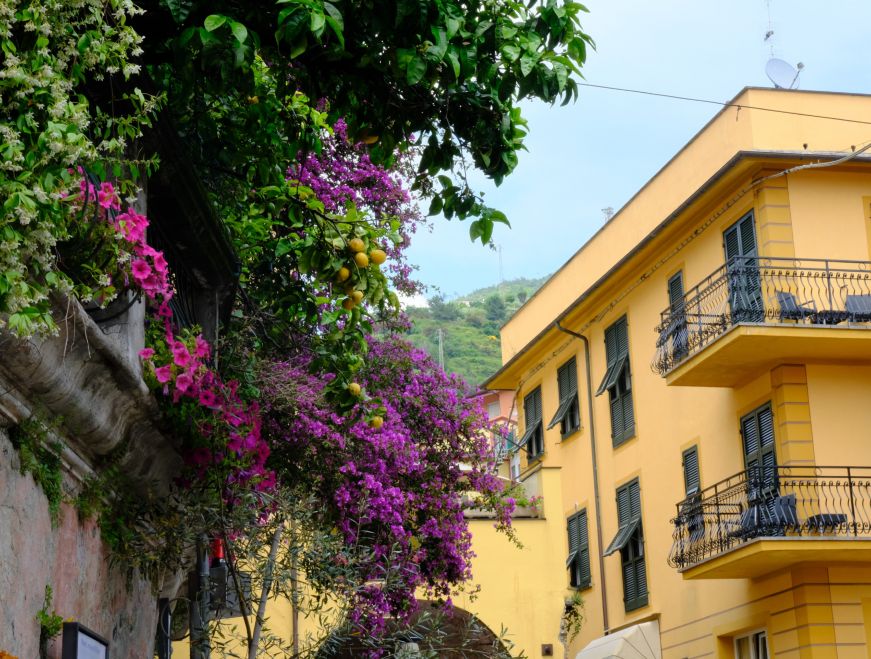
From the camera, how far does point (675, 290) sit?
2250 centimetres

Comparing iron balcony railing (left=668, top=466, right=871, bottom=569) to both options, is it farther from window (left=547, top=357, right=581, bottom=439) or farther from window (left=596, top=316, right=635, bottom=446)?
window (left=547, top=357, right=581, bottom=439)

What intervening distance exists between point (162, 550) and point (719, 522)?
514 inches

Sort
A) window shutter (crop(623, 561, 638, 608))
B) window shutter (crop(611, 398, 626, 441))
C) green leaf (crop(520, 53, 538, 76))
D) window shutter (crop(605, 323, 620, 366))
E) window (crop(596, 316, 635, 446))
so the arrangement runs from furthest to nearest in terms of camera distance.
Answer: window shutter (crop(605, 323, 620, 366))
window shutter (crop(611, 398, 626, 441))
window (crop(596, 316, 635, 446))
window shutter (crop(623, 561, 638, 608))
green leaf (crop(520, 53, 538, 76))

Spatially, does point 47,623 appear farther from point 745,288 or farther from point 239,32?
point 745,288

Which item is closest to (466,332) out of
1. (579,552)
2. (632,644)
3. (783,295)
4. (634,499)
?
(579,552)

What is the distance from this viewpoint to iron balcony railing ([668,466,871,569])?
17.4 metres

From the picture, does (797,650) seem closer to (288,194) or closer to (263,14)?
(288,194)

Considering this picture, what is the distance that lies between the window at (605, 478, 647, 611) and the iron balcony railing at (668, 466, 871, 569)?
4.72m

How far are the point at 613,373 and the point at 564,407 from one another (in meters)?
2.90

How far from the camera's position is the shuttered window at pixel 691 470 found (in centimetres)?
2136

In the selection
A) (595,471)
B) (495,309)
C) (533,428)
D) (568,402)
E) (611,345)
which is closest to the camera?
(611,345)

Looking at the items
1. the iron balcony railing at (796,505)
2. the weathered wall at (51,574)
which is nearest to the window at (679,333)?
the iron balcony railing at (796,505)

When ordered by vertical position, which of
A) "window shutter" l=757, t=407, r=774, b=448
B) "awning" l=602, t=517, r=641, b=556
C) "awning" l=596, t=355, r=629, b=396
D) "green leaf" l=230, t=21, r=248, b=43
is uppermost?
"awning" l=596, t=355, r=629, b=396

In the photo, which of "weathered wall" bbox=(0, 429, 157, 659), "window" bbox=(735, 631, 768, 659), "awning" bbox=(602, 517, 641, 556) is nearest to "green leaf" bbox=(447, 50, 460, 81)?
"weathered wall" bbox=(0, 429, 157, 659)
